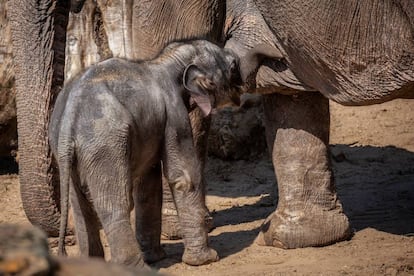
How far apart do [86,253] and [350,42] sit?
1.44 metres

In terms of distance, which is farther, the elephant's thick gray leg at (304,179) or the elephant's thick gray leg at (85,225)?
the elephant's thick gray leg at (304,179)

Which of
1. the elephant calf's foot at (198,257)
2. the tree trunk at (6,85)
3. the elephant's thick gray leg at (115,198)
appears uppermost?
the tree trunk at (6,85)

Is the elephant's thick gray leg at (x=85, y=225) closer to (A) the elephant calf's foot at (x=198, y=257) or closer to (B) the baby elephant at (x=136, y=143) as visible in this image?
(B) the baby elephant at (x=136, y=143)

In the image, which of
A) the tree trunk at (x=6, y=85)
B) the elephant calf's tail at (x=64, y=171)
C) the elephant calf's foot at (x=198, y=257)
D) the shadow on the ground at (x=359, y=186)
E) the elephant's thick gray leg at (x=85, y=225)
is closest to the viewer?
the elephant calf's tail at (x=64, y=171)

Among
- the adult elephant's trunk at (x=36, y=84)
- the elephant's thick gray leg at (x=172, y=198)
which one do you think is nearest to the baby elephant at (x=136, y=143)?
the adult elephant's trunk at (x=36, y=84)

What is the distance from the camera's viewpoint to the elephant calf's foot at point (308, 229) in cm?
496

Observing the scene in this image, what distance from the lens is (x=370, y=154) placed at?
23.9 feet

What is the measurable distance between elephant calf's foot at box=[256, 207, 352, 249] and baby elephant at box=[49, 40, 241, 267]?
1.58 feet

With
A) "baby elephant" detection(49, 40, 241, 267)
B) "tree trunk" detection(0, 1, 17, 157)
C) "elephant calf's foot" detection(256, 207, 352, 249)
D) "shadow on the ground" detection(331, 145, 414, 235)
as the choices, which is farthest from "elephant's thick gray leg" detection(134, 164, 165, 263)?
"tree trunk" detection(0, 1, 17, 157)

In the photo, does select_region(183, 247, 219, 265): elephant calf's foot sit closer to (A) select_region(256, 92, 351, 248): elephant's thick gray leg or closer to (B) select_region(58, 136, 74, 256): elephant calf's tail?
(A) select_region(256, 92, 351, 248): elephant's thick gray leg

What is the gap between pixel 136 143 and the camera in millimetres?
4184

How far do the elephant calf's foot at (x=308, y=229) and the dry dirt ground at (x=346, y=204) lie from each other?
0.16 feet

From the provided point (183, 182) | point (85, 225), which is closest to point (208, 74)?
point (183, 182)

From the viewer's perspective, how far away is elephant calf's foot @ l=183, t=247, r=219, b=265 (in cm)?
457
